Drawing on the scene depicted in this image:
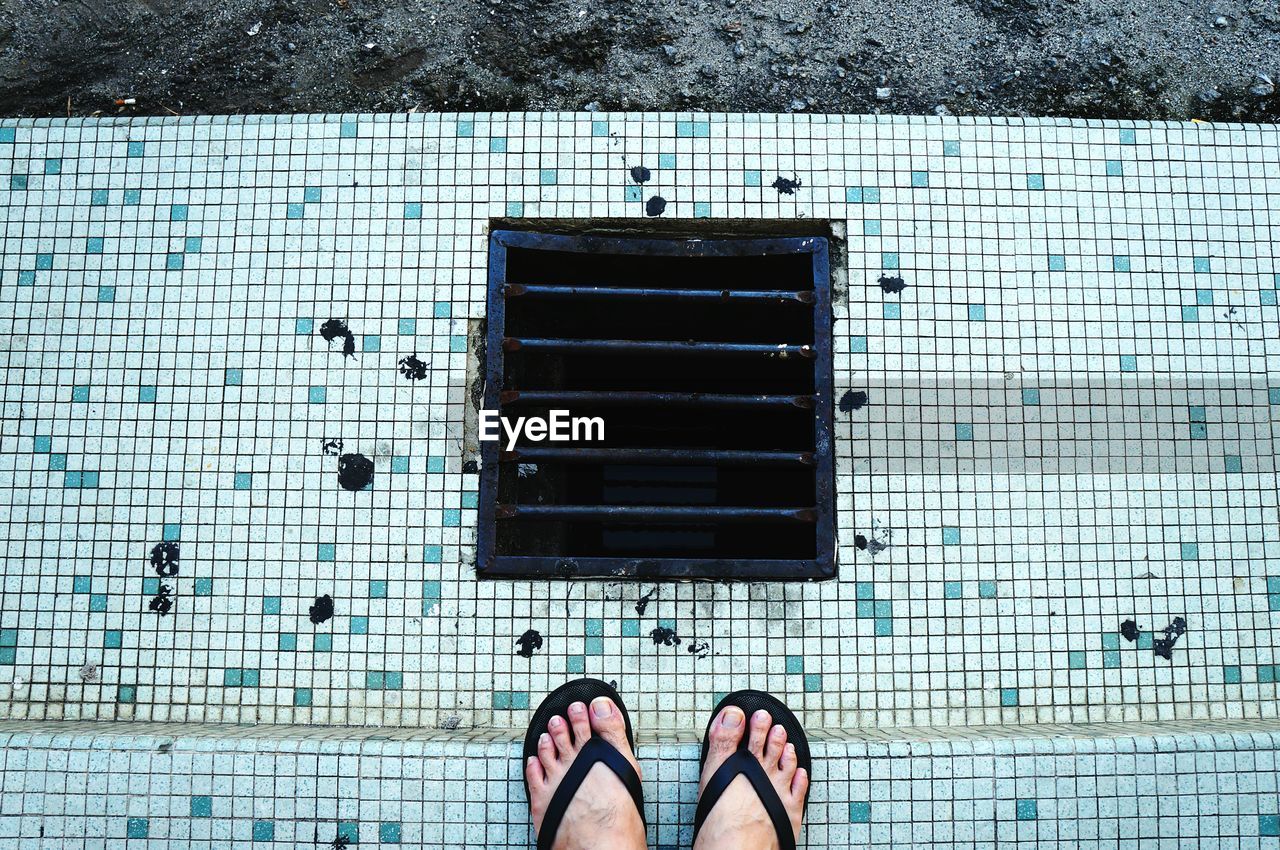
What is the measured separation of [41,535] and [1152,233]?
3.51m

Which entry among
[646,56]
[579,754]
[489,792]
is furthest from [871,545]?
[646,56]

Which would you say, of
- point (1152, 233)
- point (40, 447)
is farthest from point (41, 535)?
point (1152, 233)

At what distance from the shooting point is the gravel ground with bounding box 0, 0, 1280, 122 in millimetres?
3066

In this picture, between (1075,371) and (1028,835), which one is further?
(1075,371)

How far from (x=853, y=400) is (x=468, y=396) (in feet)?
3.83

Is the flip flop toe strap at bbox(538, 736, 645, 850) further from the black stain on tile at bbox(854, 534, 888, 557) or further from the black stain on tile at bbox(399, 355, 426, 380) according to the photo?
the black stain on tile at bbox(399, 355, 426, 380)

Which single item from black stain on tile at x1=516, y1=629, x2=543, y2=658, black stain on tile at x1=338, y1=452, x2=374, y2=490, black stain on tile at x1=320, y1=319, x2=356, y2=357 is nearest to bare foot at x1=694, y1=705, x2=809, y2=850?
black stain on tile at x1=516, y1=629, x2=543, y2=658

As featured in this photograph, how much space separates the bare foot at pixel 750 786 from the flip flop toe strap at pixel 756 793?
0.04 ft

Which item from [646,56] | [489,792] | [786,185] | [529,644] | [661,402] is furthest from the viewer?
[646,56]

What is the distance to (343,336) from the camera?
8.45 feet

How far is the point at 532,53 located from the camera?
10.2ft

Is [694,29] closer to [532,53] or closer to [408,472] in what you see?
[532,53]

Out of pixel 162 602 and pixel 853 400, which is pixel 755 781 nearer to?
pixel 853 400

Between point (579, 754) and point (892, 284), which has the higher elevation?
point (892, 284)
